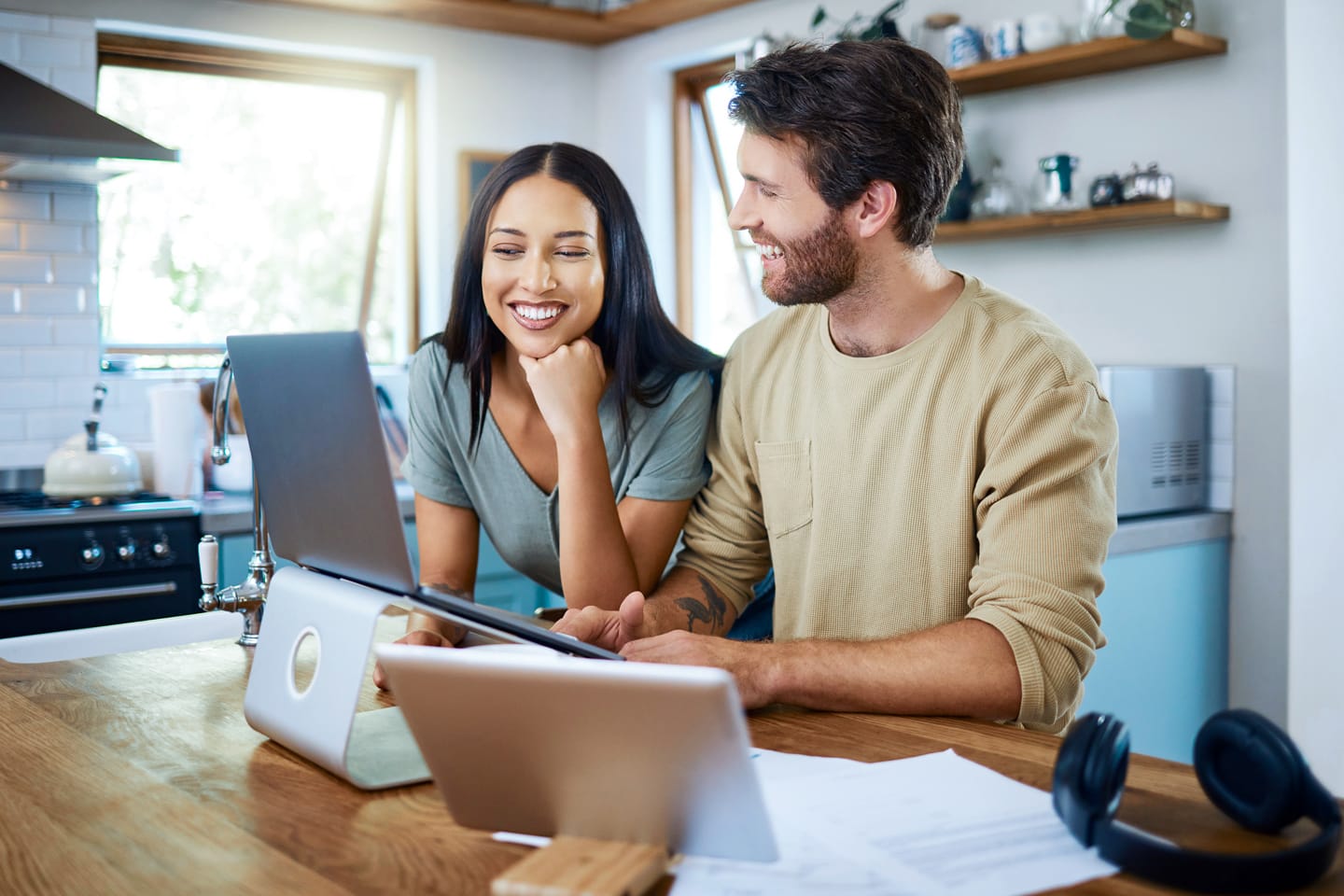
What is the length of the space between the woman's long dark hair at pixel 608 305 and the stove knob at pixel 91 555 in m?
1.62

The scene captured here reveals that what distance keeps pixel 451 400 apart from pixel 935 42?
2.21 m

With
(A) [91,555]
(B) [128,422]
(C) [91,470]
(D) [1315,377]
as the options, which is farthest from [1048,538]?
(B) [128,422]

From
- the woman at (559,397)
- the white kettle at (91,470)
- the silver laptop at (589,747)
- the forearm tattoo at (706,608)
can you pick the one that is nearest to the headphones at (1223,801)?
the silver laptop at (589,747)

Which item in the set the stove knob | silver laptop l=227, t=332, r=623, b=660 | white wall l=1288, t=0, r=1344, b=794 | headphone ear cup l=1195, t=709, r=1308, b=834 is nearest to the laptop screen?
silver laptop l=227, t=332, r=623, b=660

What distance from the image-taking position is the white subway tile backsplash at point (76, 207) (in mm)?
3887

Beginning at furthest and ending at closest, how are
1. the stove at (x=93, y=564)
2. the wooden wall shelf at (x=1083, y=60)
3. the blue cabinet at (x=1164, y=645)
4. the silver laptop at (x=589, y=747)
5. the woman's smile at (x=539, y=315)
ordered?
the stove at (x=93, y=564) → the wooden wall shelf at (x=1083, y=60) → the blue cabinet at (x=1164, y=645) → the woman's smile at (x=539, y=315) → the silver laptop at (x=589, y=747)

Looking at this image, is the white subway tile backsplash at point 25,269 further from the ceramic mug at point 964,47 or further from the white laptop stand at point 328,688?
the white laptop stand at point 328,688

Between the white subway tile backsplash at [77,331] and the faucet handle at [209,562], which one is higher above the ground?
the white subway tile backsplash at [77,331]

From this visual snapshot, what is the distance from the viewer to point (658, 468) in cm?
196

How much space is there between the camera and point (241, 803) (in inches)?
44.3

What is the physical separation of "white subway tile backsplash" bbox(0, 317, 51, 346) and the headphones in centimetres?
367

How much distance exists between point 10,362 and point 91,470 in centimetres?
62

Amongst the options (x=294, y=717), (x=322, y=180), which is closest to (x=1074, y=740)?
(x=294, y=717)

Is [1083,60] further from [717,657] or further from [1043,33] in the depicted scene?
[717,657]
